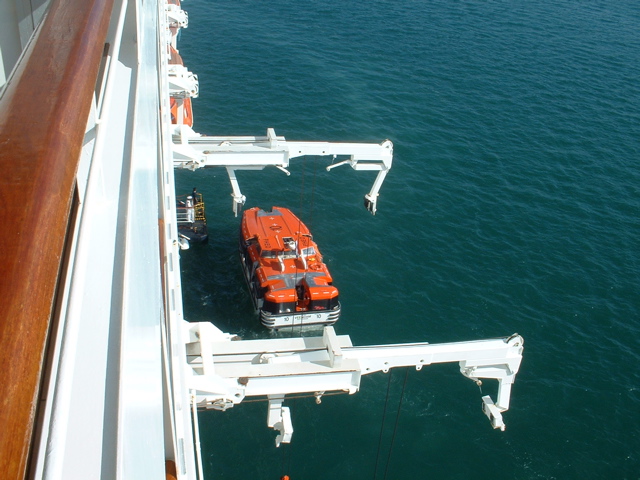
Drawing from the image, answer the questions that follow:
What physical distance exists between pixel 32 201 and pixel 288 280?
18.1 m

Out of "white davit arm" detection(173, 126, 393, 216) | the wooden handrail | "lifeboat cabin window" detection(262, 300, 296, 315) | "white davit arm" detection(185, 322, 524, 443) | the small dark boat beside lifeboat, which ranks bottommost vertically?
the wooden handrail

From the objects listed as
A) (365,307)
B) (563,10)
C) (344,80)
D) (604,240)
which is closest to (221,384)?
(365,307)

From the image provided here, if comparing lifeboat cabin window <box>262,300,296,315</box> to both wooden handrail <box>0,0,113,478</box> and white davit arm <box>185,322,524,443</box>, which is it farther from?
wooden handrail <box>0,0,113,478</box>

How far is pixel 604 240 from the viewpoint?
24031mm

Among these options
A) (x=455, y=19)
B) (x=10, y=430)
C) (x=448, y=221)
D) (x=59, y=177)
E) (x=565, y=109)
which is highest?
(x=455, y=19)

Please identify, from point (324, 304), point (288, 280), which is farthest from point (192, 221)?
point (324, 304)

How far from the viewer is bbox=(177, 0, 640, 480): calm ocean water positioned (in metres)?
16.3

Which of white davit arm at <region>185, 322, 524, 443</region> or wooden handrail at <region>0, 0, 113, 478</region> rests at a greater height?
white davit arm at <region>185, 322, 524, 443</region>

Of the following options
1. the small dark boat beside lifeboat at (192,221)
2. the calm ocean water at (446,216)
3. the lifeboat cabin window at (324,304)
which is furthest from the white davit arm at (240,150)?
the small dark boat beside lifeboat at (192,221)

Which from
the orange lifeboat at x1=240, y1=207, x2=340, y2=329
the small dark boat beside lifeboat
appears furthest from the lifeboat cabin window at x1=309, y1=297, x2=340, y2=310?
the small dark boat beside lifeboat

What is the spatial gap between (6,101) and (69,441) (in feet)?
2.72

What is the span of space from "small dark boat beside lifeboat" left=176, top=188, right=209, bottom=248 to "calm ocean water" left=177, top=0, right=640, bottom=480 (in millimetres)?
602

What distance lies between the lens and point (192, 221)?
22250 millimetres

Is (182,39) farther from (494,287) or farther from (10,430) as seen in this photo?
(10,430)
